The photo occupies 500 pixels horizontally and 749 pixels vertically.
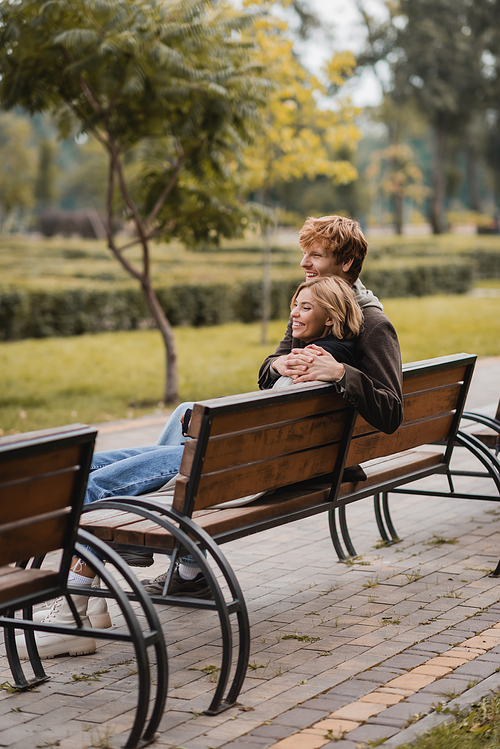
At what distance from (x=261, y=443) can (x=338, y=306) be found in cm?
71

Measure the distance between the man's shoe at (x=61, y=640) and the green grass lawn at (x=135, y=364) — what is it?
17.1 feet

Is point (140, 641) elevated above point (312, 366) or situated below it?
below

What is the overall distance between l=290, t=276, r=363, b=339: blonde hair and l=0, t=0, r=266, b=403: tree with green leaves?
4.79 metres

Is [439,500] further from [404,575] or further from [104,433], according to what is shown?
[104,433]

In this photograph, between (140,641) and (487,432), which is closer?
(140,641)

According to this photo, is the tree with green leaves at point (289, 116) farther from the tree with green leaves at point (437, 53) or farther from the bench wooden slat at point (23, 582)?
the tree with green leaves at point (437, 53)

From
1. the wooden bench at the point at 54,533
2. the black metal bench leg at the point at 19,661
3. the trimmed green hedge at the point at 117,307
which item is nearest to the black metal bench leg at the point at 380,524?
the black metal bench leg at the point at 19,661

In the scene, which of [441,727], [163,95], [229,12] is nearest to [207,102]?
[163,95]

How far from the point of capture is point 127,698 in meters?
3.11

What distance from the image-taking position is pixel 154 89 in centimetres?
841

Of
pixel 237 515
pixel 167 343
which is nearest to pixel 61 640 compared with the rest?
pixel 237 515

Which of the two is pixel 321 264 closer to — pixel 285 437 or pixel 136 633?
pixel 285 437

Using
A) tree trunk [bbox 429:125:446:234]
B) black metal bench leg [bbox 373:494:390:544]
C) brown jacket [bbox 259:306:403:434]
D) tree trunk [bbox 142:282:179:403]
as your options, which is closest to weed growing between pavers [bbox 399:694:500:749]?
brown jacket [bbox 259:306:403:434]

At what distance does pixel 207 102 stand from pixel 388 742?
6866mm
